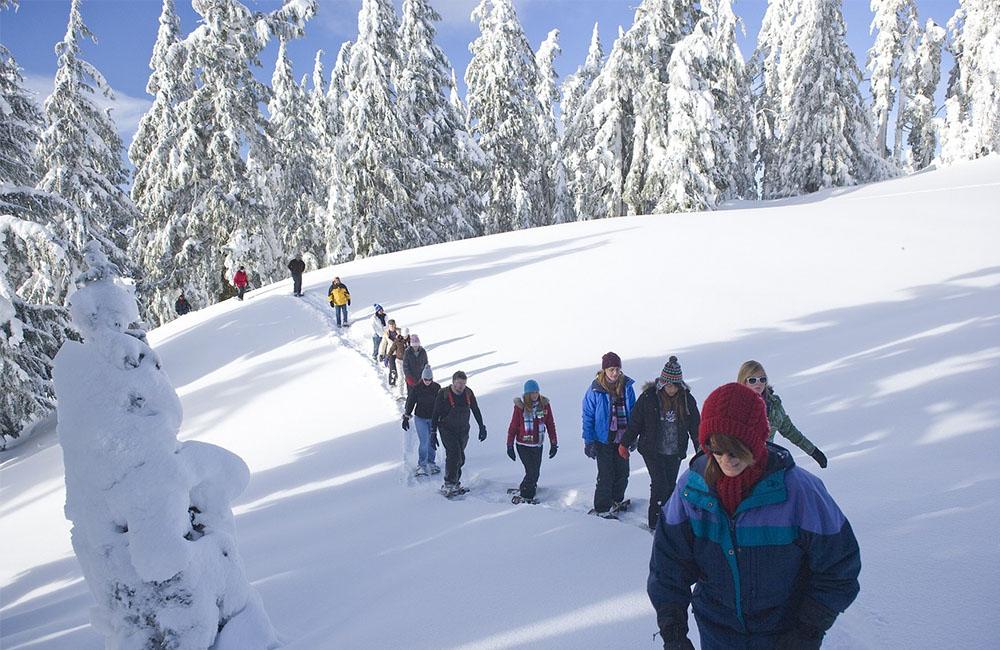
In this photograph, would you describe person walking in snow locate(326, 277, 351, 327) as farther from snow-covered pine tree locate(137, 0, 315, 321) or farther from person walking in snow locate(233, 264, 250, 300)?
snow-covered pine tree locate(137, 0, 315, 321)

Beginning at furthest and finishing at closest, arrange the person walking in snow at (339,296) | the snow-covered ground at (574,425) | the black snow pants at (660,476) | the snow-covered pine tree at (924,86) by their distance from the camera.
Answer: the snow-covered pine tree at (924,86)
the person walking in snow at (339,296)
the black snow pants at (660,476)
the snow-covered ground at (574,425)

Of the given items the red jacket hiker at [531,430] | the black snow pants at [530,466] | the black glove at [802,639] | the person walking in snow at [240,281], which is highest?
the person walking in snow at [240,281]

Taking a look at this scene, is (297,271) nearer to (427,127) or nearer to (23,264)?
(23,264)

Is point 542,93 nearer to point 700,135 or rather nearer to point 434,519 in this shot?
point 700,135

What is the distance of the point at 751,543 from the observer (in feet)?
7.23

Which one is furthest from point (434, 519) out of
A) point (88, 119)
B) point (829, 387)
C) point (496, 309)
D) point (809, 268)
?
point (88, 119)

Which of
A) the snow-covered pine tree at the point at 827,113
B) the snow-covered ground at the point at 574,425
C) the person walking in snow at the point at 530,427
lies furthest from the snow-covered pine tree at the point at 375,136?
the person walking in snow at the point at 530,427

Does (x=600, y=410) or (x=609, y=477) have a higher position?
(x=600, y=410)

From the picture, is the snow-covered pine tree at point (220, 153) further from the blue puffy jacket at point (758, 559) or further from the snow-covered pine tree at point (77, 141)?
the blue puffy jacket at point (758, 559)

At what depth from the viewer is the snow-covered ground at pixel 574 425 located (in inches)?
172

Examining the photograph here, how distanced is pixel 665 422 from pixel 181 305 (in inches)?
1110

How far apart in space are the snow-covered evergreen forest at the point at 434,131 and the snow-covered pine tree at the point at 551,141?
242mm

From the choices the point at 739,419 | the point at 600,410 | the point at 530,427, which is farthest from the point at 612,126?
the point at 739,419

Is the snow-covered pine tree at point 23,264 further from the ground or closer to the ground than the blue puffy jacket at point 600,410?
further from the ground
